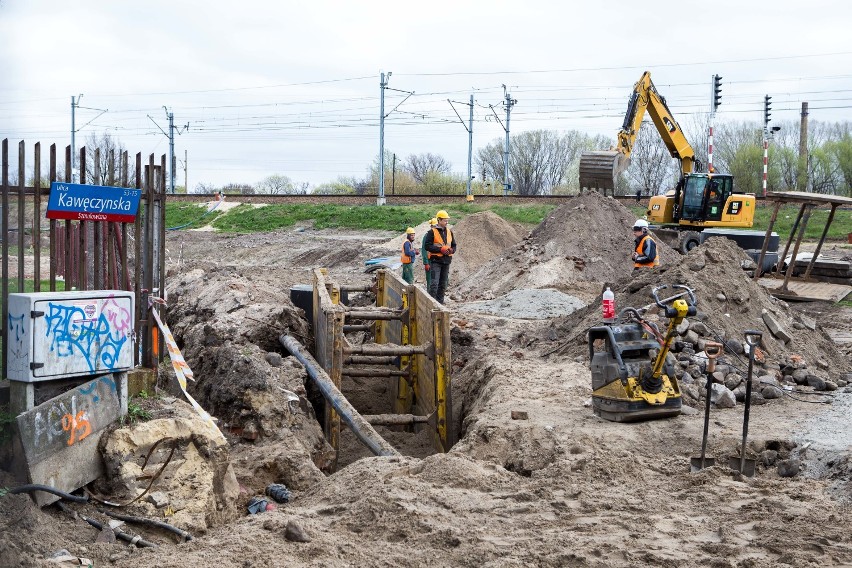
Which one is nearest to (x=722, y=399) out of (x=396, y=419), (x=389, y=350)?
(x=396, y=419)

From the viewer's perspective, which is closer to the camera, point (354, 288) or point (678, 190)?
point (354, 288)

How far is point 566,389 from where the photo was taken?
10570 millimetres

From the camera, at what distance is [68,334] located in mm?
6047

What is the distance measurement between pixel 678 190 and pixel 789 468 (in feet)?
57.4

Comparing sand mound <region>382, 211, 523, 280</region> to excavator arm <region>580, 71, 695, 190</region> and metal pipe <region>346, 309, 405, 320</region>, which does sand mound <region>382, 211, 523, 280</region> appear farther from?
metal pipe <region>346, 309, 405, 320</region>

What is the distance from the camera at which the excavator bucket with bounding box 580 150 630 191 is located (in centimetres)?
2339

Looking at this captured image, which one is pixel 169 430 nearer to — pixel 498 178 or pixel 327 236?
pixel 327 236

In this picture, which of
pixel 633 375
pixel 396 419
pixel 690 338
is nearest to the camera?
pixel 633 375

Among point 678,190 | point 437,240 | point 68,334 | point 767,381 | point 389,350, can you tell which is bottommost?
point 767,381

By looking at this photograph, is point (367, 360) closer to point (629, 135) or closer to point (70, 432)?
point (70, 432)

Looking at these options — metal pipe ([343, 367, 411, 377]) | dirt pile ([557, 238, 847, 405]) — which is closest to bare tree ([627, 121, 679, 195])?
dirt pile ([557, 238, 847, 405])

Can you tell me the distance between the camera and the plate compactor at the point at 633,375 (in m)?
8.70

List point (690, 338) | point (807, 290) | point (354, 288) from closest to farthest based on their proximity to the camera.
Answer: point (690, 338)
point (354, 288)
point (807, 290)

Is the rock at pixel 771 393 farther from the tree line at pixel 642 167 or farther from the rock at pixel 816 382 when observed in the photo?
the tree line at pixel 642 167
